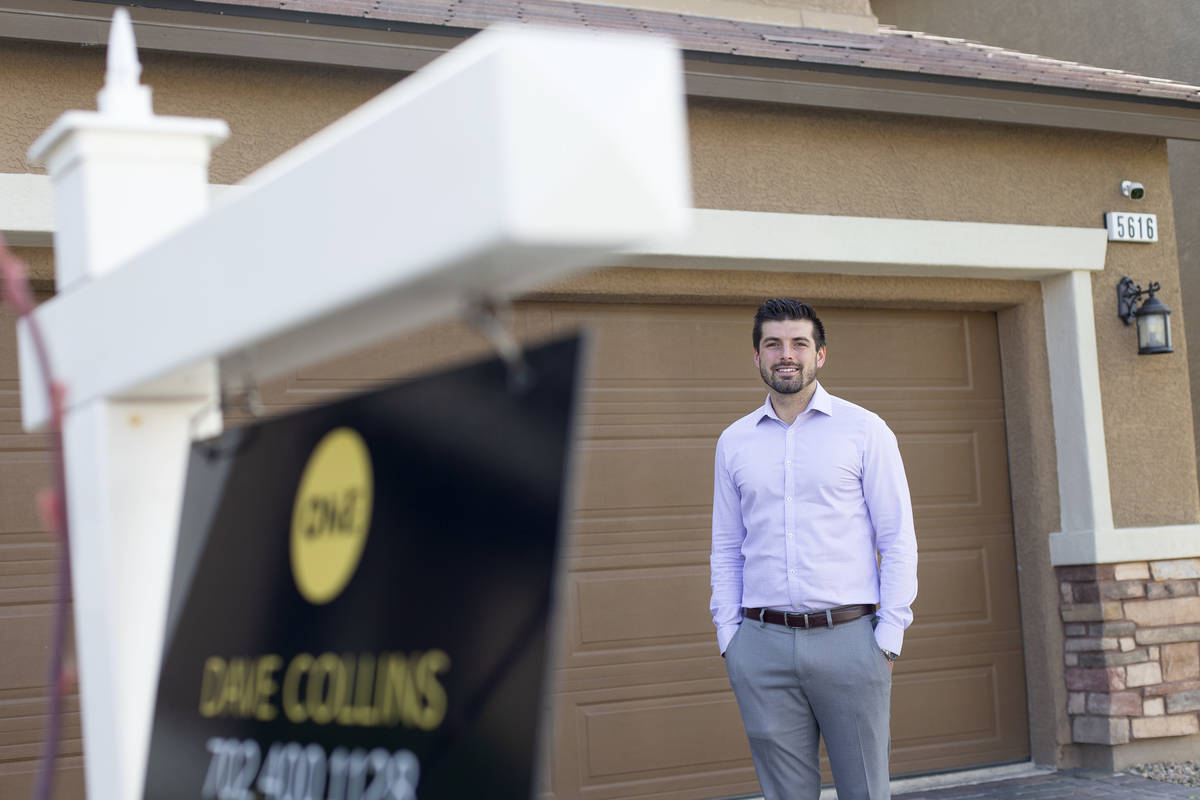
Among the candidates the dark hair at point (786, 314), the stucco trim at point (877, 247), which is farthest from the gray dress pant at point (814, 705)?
the stucco trim at point (877, 247)

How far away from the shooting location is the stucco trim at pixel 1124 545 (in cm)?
666

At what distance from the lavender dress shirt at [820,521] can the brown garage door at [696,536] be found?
4.94 feet

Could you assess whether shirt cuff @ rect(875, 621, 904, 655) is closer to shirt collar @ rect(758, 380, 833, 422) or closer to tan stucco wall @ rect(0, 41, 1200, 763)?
shirt collar @ rect(758, 380, 833, 422)

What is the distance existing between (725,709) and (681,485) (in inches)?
43.3

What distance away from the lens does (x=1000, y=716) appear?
693 cm

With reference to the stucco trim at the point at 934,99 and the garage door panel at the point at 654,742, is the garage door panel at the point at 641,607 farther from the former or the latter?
the stucco trim at the point at 934,99

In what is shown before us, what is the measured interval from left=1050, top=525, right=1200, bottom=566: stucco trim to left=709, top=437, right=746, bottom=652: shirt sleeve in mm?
2917

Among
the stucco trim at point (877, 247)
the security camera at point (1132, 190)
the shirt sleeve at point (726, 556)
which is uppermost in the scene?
the security camera at point (1132, 190)

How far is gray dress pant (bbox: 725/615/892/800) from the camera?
13.6 ft

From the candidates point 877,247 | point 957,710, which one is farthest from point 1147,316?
point 957,710

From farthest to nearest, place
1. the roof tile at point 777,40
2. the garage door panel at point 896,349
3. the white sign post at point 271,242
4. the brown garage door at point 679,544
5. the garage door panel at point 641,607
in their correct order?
1. the garage door panel at point 896,349
2. the garage door panel at point 641,607
3. the roof tile at point 777,40
4. the brown garage door at point 679,544
5. the white sign post at point 271,242

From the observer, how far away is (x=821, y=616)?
421 centimetres

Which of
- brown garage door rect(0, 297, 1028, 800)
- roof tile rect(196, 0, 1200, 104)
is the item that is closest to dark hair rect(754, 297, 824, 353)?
brown garage door rect(0, 297, 1028, 800)

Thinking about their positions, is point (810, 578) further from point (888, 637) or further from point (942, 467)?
point (942, 467)
